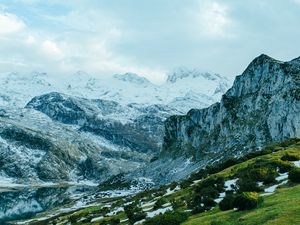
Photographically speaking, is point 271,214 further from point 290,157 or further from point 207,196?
point 290,157

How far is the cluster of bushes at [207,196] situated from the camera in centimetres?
3972

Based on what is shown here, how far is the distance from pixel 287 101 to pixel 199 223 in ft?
563

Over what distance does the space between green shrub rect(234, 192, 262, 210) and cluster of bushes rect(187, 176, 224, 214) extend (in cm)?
633

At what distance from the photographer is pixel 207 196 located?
1642 inches

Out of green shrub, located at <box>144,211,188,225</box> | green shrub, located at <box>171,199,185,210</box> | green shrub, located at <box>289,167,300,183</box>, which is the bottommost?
green shrub, located at <box>144,211,188,225</box>

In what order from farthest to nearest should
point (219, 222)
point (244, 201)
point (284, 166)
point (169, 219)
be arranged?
point (284, 166) < point (169, 219) < point (244, 201) < point (219, 222)

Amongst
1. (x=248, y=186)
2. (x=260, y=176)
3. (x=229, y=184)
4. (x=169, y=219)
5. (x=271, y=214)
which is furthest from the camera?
(x=229, y=184)

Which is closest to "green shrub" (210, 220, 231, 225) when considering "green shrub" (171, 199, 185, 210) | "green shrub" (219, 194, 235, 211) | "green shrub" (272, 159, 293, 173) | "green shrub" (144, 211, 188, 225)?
"green shrub" (219, 194, 235, 211)

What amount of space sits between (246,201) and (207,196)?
30.7 feet

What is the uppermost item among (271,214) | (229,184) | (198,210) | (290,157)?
(290,157)

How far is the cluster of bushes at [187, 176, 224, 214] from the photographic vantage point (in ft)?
130

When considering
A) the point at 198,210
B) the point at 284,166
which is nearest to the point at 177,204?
the point at 198,210

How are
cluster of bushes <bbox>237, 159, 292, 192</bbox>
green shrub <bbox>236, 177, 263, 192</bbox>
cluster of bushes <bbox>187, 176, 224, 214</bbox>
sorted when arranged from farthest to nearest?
1. cluster of bushes <bbox>187, 176, 224, 214</bbox>
2. cluster of bushes <bbox>237, 159, 292, 192</bbox>
3. green shrub <bbox>236, 177, 263, 192</bbox>

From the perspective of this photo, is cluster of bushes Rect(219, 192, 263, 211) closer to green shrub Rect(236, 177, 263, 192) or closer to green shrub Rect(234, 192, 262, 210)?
green shrub Rect(234, 192, 262, 210)
